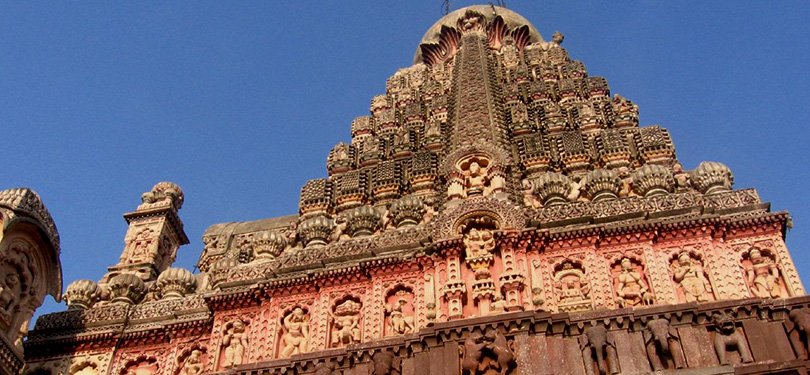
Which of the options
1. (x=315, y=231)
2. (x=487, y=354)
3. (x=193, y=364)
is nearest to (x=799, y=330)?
(x=487, y=354)

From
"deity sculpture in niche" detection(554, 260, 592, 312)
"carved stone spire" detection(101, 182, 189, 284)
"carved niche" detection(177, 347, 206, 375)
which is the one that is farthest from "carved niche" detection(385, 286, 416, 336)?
"carved stone spire" detection(101, 182, 189, 284)

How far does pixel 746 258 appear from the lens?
1393 cm

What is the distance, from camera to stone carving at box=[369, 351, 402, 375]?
13.2 metres

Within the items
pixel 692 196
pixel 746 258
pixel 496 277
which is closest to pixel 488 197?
pixel 496 277

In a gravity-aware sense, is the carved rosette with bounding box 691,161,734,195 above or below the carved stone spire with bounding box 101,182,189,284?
below

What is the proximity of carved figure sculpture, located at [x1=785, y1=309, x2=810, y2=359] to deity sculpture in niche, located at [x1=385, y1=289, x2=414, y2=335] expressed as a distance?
631 centimetres

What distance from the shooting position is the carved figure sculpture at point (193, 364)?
15246 millimetres

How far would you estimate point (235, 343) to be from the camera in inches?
591

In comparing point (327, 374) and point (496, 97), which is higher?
point (496, 97)

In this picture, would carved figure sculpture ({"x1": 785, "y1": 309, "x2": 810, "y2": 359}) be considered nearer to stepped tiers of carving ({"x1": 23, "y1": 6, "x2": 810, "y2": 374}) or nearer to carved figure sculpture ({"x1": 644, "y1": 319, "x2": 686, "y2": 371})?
stepped tiers of carving ({"x1": 23, "y1": 6, "x2": 810, "y2": 374})

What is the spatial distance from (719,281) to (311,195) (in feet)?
30.7

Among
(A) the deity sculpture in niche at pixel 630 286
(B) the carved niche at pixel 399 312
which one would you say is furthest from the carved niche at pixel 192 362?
(A) the deity sculpture in niche at pixel 630 286

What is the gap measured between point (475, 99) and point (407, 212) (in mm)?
4572

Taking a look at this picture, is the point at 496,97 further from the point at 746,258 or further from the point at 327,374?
the point at 327,374
